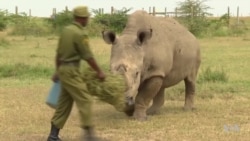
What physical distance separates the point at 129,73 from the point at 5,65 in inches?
338

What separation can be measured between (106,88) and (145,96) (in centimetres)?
228

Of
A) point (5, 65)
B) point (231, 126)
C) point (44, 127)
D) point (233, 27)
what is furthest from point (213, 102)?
point (233, 27)

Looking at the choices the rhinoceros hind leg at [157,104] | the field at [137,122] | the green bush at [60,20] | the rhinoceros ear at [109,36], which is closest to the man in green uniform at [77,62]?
the field at [137,122]

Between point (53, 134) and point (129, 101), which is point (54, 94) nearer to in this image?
point (53, 134)

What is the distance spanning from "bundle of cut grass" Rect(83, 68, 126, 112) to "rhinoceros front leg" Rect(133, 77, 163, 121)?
187 cm

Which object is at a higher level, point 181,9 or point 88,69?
point 181,9

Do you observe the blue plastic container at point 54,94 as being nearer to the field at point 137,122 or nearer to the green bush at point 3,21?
the field at point 137,122

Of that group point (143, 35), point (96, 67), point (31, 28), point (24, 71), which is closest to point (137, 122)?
point (143, 35)

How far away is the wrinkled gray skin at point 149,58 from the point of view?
29.7ft

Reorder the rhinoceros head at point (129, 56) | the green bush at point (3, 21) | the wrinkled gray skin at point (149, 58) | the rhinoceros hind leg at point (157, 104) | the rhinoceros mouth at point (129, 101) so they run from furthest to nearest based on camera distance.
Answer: the green bush at point (3, 21), the rhinoceros hind leg at point (157, 104), the wrinkled gray skin at point (149, 58), the rhinoceros head at point (129, 56), the rhinoceros mouth at point (129, 101)

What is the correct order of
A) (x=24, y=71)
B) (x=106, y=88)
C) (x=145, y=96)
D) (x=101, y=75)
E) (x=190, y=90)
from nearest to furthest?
1. (x=101, y=75)
2. (x=106, y=88)
3. (x=145, y=96)
4. (x=190, y=90)
5. (x=24, y=71)

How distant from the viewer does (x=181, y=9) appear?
3962 cm

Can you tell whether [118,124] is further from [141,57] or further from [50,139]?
[50,139]

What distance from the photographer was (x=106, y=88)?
7.48m
